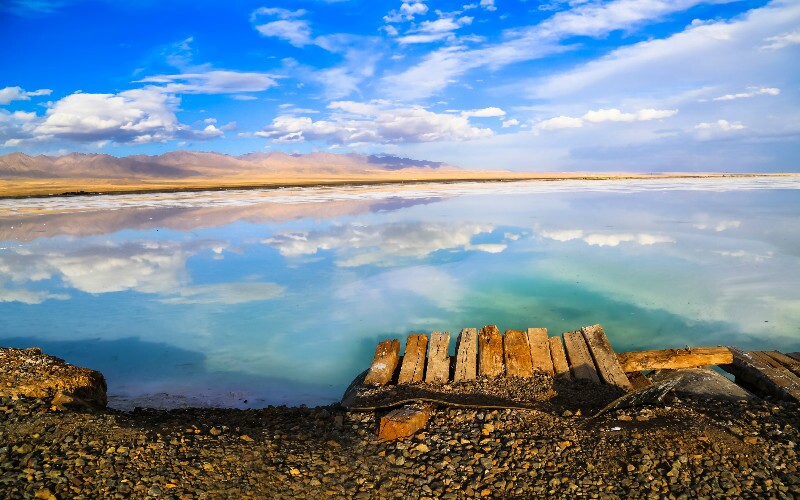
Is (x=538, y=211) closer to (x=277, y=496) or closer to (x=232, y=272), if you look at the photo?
(x=232, y=272)

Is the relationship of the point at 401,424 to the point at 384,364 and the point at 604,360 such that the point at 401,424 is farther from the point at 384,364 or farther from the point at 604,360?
the point at 604,360

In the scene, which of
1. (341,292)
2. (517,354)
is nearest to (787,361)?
(517,354)

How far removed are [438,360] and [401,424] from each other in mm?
1799

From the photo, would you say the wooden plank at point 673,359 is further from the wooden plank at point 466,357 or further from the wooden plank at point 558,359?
the wooden plank at point 466,357

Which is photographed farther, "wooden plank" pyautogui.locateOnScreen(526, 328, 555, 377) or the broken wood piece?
"wooden plank" pyautogui.locateOnScreen(526, 328, 555, 377)

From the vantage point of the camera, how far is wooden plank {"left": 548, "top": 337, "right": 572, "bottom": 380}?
6.13 m

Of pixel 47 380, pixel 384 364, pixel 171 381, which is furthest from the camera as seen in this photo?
pixel 171 381

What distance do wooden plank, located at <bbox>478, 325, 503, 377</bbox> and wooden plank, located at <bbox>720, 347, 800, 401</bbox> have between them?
2.84 meters

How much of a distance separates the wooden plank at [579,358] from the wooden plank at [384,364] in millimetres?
2032

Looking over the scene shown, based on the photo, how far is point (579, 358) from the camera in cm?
636

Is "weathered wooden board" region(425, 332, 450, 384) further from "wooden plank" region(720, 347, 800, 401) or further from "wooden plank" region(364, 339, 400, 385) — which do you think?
"wooden plank" region(720, 347, 800, 401)

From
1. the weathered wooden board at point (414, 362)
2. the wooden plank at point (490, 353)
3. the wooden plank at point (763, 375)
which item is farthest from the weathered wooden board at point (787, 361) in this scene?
the weathered wooden board at point (414, 362)

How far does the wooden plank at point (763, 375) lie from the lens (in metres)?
5.81

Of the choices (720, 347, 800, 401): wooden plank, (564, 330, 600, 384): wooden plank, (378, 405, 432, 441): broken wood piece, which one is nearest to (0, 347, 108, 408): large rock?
(378, 405, 432, 441): broken wood piece
